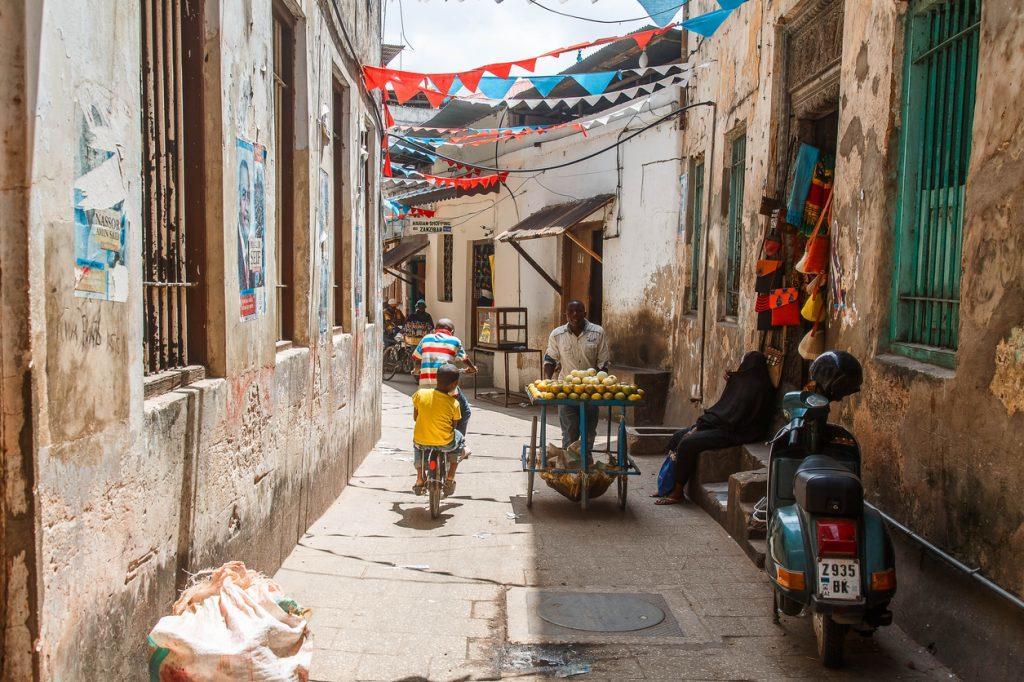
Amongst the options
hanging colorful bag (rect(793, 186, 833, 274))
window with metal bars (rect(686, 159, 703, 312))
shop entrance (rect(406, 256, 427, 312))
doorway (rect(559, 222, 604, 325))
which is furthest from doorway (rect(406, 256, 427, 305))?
hanging colorful bag (rect(793, 186, 833, 274))

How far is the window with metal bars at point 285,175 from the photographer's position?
21.5ft

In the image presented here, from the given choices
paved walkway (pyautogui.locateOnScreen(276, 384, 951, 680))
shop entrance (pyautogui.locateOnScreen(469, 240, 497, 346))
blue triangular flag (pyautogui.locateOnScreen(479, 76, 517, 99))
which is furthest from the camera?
shop entrance (pyautogui.locateOnScreen(469, 240, 497, 346))

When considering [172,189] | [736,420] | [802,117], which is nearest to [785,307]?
[736,420]

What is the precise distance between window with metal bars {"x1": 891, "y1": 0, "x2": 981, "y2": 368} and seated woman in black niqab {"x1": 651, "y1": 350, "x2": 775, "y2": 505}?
2.52 meters

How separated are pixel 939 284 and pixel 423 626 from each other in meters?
3.41

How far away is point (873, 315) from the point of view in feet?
18.1

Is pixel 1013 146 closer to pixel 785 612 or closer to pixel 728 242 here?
pixel 785 612

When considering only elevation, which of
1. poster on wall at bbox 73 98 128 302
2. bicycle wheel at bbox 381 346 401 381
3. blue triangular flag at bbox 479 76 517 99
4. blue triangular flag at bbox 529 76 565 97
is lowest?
bicycle wheel at bbox 381 346 401 381

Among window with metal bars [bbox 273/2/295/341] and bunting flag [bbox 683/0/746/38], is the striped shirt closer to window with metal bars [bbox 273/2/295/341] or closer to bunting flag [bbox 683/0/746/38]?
window with metal bars [bbox 273/2/295/341]

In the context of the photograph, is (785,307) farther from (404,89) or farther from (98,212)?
(98,212)

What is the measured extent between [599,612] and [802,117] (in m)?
4.87

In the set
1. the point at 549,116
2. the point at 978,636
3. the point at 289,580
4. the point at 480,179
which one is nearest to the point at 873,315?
the point at 978,636

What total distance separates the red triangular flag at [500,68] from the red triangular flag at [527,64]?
0.35 feet

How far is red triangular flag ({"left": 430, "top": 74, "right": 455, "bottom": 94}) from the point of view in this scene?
9673 mm
